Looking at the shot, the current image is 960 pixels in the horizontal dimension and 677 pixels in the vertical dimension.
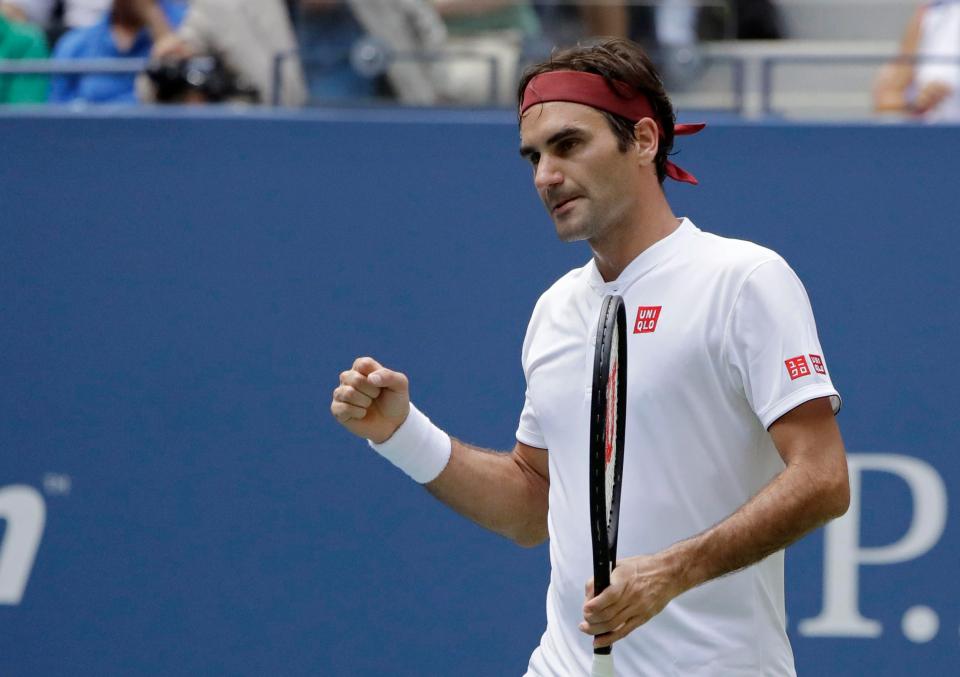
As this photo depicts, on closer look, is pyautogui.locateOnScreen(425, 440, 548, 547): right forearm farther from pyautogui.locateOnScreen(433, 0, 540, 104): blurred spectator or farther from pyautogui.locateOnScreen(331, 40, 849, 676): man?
pyautogui.locateOnScreen(433, 0, 540, 104): blurred spectator

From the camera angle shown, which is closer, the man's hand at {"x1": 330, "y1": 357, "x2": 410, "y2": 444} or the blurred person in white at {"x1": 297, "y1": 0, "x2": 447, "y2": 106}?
the man's hand at {"x1": 330, "y1": 357, "x2": 410, "y2": 444}

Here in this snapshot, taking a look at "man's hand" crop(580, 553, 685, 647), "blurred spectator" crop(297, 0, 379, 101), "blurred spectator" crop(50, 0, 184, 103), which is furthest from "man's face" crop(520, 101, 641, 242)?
"blurred spectator" crop(50, 0, 184, 103)

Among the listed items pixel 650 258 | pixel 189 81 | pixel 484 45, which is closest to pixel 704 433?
pixel 650 258

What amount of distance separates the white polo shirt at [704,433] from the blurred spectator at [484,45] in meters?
2.12

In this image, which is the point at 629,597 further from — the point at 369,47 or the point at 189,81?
the point at 189,81

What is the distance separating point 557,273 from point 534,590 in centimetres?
93

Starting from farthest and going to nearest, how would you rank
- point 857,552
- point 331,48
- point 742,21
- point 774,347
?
point 742,21 → point 331,48 → point 857,552 → point 774,347

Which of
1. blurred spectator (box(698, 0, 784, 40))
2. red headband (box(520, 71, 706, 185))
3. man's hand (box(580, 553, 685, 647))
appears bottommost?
man's hand (box(580, 553, 685, 647))

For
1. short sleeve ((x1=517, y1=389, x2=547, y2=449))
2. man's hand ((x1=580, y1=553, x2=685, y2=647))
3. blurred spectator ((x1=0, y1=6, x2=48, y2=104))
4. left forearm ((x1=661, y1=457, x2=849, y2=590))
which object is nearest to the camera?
man's hand ((x1=580, y1=553, x2=685, y2=647))

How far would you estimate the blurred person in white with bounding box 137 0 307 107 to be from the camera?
489 cm

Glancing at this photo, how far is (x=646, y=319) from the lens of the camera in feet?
8.55

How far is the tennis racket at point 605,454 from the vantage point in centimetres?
223

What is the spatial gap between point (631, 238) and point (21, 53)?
10.9 ft

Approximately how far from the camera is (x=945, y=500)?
424cm
